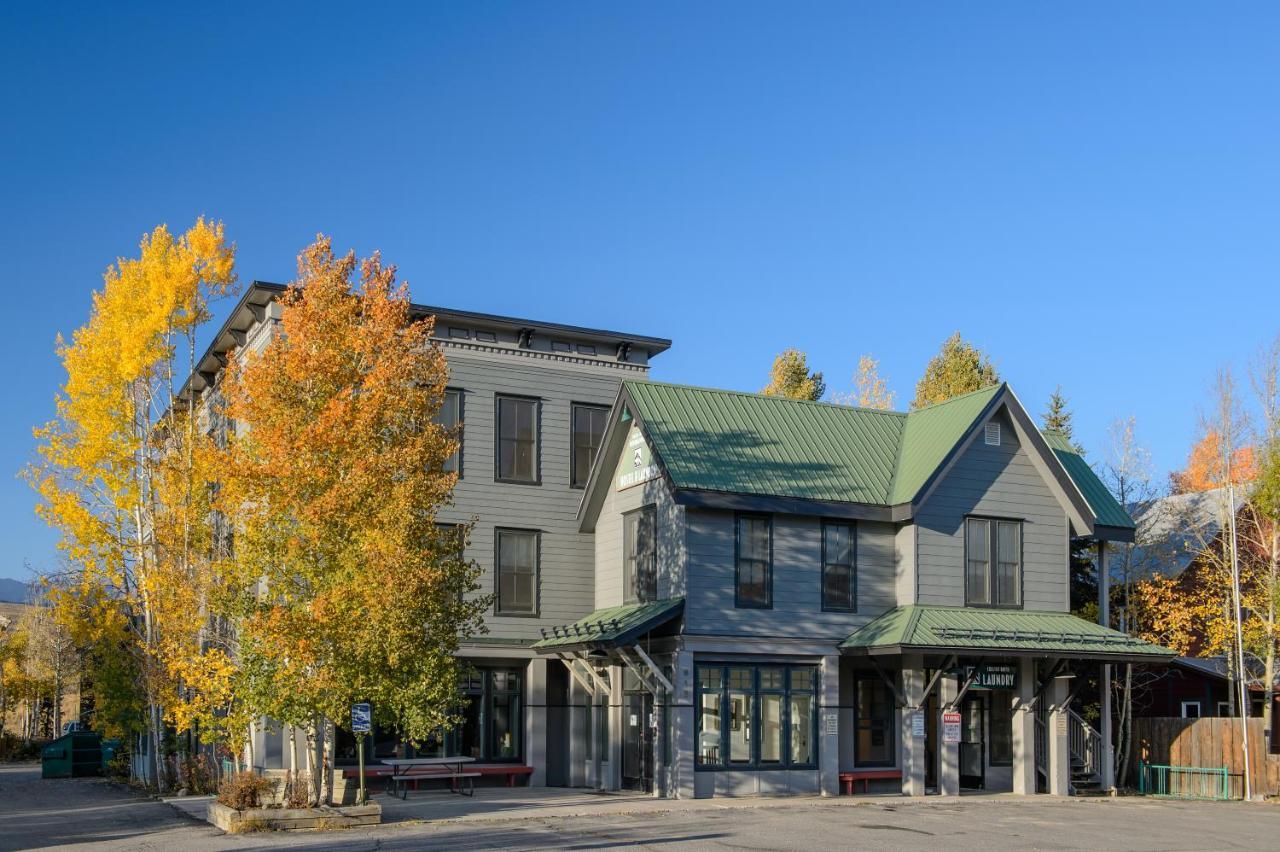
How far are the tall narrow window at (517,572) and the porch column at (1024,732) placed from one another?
1181cm

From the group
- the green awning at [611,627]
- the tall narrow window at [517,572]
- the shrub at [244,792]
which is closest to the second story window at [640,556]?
the green awning at [611,627]

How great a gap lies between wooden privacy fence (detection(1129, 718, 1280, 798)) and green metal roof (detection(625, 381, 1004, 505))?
32.0 feet

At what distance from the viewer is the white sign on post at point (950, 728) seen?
1252 inches

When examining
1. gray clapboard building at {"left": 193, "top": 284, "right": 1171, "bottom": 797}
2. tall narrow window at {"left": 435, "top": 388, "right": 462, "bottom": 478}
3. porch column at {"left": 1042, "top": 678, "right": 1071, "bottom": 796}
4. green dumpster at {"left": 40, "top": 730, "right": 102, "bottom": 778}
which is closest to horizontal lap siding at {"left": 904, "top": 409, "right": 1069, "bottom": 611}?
gray clapboard building at {"left": 193, "top": 284, "right": 1171, "bottom": 797}

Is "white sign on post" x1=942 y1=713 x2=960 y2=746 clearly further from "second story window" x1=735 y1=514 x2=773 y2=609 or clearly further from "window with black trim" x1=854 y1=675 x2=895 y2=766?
"second story window" x1=735 y1=514 x2=773 y2=609

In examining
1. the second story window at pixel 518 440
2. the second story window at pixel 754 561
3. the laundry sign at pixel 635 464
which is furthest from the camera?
the second story window at pixel 518 440

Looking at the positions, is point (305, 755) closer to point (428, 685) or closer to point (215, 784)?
point (215, 784)

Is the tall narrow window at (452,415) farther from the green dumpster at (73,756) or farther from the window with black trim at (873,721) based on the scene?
the green dumpster at (73,756)

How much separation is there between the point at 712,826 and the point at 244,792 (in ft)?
26.2

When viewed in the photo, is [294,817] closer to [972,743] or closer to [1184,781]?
[972,743]

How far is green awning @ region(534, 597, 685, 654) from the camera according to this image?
30234mm

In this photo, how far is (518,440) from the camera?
118 ft

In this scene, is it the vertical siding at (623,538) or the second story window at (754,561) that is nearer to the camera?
the vertical siding at (623,538)

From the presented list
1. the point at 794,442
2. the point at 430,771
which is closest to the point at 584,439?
the point at 794,442
